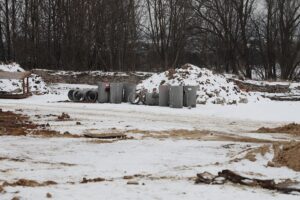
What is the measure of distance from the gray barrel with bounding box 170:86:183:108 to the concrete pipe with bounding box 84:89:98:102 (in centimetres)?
470

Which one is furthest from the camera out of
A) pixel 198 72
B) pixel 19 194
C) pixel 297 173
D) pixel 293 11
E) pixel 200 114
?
pixel 293 11

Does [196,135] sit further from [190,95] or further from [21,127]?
[190,95]

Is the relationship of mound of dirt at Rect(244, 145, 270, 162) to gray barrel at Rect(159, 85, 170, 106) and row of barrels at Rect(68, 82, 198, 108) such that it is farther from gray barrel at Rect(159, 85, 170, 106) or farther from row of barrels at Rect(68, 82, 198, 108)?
gray barrel at Rect(159, 85, 170, 106)

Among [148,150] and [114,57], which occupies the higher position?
[114,57]

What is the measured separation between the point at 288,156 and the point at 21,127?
8064mm


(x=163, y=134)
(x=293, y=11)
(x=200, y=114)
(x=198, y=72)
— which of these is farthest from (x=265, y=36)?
(x=163, y=134)

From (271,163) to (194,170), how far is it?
1.35 m

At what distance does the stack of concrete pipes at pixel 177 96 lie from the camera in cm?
2356

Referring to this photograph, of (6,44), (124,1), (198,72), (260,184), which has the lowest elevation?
(260,184)

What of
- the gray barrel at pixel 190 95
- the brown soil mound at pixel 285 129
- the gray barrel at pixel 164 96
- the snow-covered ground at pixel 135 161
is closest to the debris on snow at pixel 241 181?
the snow-covered ground at pixel 135 161

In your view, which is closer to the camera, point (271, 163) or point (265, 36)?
point (271, 163)

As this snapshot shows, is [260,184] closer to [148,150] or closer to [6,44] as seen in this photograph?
[148,150]

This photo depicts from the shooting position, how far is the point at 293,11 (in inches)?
2165

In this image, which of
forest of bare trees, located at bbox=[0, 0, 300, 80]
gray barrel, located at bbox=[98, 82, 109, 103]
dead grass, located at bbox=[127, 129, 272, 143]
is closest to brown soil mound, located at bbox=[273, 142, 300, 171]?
dead grass, located at bbox=[127, 129, 272, 143]
